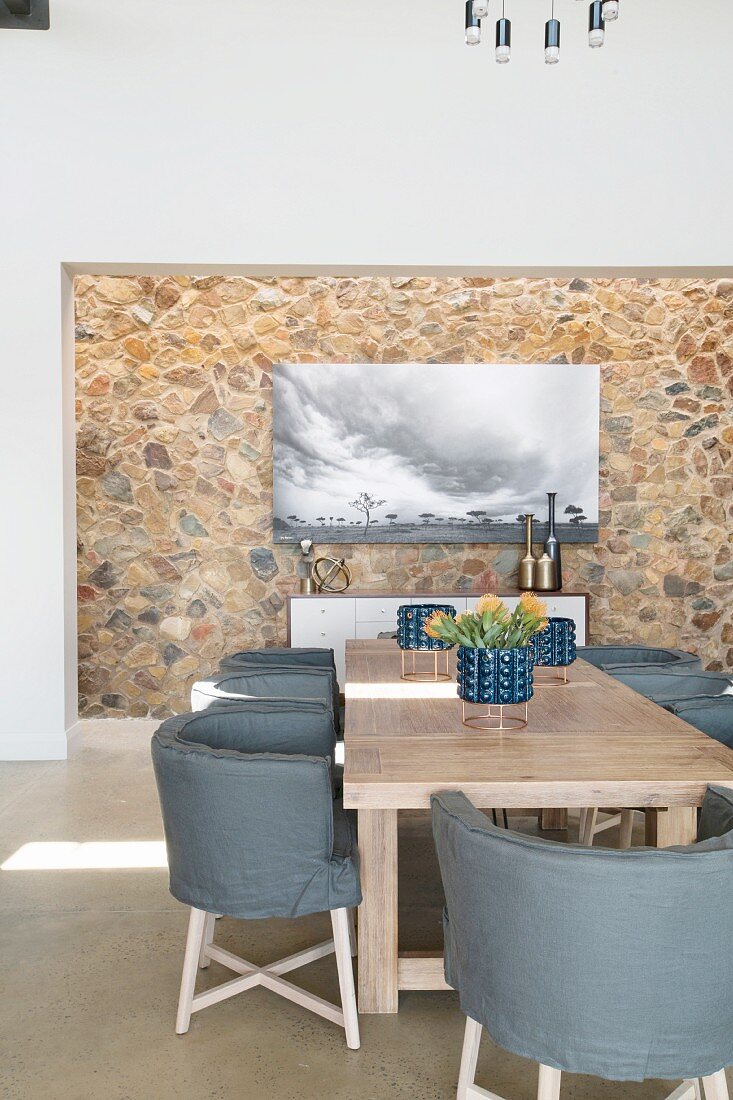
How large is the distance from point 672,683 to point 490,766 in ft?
5.04

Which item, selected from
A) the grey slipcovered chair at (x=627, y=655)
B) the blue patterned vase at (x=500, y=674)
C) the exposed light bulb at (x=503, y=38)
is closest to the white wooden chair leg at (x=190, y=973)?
the blue patterned vase at (x=500, y=674)

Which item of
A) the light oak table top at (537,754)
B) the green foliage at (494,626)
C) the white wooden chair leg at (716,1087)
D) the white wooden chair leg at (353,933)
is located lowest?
the white wooden chair leg at (353,933)

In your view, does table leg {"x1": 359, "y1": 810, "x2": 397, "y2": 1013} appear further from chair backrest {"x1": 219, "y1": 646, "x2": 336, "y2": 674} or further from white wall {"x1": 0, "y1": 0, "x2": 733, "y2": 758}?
white wall {"x1": 0, "y1": 0, "x2": 733, "y2": 758}

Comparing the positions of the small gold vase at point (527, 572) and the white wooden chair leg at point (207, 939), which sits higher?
the small gold vase at point (527, 572)

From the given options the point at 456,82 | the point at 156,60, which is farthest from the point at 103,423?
the point at 456,82

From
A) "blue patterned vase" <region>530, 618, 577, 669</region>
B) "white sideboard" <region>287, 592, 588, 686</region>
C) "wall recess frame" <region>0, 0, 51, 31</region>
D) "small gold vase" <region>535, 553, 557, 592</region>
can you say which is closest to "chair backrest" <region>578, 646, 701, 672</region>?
"blue patterned vase" <region>530, 618, 577, 669</region>

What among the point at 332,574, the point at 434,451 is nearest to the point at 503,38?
the point at 434,451

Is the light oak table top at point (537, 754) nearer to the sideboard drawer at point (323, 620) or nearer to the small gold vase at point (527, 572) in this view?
the sideboard drawer at point (323, 620)

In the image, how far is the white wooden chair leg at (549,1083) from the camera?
169 centimetres

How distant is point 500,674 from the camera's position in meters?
2.49

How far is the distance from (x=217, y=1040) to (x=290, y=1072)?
0.24 m

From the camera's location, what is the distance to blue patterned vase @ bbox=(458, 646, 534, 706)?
2.47 m

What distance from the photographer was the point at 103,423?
20.0 ft

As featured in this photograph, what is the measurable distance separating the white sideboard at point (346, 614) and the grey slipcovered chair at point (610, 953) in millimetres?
4085
